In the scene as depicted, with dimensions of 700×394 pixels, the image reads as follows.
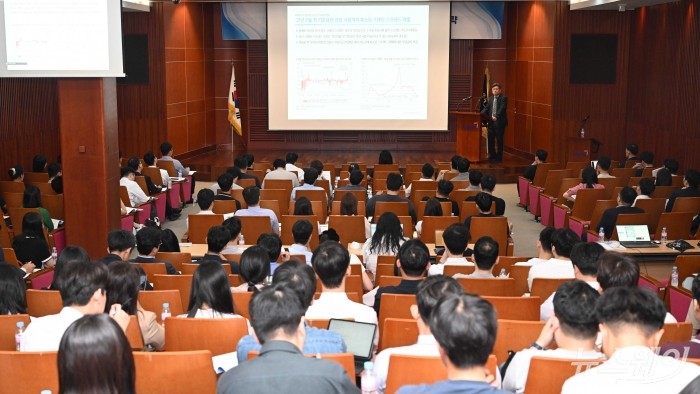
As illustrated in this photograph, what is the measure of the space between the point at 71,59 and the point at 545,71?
1074 cm

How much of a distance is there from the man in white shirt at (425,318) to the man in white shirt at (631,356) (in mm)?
656

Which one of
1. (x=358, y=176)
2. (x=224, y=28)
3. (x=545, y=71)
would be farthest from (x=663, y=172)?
(x=224, y=28)

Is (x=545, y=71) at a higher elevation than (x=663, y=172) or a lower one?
higher

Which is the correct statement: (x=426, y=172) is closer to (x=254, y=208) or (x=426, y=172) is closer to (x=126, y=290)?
(x=254, y=208)

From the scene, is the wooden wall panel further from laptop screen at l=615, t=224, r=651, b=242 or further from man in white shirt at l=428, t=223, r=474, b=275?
laptop screen at l=615, t=224, r=651, b=242

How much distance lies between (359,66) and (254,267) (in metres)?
13.2

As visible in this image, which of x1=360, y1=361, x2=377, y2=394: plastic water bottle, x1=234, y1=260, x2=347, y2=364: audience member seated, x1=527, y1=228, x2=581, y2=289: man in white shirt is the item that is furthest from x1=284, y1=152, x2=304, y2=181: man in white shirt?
x1=360, y1=361, x2=377, y2=394: plastic water bottle

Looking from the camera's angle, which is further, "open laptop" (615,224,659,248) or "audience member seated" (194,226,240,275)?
"open laptop" (615,224,659,248)

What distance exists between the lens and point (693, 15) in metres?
13.9

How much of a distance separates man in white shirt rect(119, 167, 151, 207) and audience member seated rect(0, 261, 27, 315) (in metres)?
6.20

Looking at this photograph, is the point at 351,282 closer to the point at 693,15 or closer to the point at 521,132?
the point at 693,15

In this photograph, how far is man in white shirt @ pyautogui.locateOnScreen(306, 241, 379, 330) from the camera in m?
4.87

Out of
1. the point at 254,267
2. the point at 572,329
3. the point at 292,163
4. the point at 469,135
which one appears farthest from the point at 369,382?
the point at 469,135

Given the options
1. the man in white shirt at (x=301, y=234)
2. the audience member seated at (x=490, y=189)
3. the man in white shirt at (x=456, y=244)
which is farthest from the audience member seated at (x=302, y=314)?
the audience member seated at (x=490, y=189)
